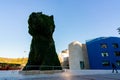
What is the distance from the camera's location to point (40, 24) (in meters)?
29.6

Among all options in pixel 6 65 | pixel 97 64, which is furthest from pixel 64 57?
pixel 6 65

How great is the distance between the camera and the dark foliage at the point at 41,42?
29.1 m

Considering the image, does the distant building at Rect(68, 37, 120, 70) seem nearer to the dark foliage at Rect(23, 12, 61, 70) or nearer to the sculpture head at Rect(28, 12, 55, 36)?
the dark foliage at Rect(23, 12, 61, 70)

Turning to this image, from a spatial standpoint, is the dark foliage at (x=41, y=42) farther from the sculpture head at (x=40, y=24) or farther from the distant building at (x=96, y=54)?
the distant building at (x=96, y=54)

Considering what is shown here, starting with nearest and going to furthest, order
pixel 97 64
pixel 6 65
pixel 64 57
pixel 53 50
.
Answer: pixel 53 50
pixel 6 65
pixel 97 64
pixel 64 57

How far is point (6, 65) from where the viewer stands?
48.9 metres

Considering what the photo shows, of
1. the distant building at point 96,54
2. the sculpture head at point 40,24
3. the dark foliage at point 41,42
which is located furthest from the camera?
the distant building at point 96,54

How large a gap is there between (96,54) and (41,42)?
32.1 metres

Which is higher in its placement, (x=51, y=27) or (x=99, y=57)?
(x=51, y=27)

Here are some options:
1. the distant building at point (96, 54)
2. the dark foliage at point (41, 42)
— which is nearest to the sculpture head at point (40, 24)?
the dark foliage at point (41, 42)

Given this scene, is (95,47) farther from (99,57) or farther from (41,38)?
(41,38)

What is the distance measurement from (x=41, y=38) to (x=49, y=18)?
397 cm

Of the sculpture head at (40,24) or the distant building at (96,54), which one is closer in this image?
the sculpture head at (40,24)

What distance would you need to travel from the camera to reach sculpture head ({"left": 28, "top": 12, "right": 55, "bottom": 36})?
29.7m
